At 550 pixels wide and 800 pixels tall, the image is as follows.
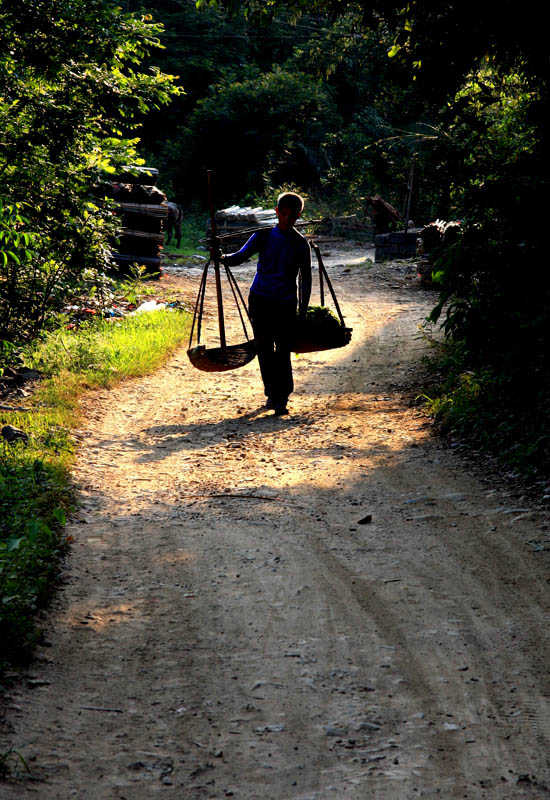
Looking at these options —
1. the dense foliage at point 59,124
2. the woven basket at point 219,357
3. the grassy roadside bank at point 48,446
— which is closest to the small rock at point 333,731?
the grassy roadside bank at point 48,446

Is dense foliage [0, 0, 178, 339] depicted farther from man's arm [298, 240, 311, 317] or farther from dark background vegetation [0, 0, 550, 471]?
man's arm [298, 240, 311, 317]

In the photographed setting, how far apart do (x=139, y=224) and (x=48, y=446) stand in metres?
13.4

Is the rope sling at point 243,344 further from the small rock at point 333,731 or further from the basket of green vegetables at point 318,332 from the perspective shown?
the small rock at point 333,731

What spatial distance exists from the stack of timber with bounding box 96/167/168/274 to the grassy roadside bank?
5.70 m

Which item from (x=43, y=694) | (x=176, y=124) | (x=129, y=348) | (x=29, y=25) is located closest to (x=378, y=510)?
(x=43, y=694)

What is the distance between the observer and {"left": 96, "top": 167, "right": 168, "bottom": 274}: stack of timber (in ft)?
62.5

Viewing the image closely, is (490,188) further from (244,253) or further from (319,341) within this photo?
(244,253)

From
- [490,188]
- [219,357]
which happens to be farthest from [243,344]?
[490,188]

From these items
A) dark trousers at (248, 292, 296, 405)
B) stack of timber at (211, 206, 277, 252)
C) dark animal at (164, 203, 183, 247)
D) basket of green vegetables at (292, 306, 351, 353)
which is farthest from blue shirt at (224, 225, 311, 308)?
dark animal at (164, 203, 183, 247)

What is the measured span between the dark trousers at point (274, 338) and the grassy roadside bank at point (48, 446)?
204cm

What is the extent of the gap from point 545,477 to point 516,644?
245cm

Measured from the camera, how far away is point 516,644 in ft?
12.9

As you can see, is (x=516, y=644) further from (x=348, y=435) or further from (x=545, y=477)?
(x=348, y=435)

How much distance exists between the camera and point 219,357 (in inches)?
318
